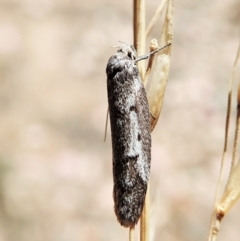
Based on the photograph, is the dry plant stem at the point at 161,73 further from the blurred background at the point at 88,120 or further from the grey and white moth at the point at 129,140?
the blurred background at the point at 88,120

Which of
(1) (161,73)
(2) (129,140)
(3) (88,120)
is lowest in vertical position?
(3) (88,120)

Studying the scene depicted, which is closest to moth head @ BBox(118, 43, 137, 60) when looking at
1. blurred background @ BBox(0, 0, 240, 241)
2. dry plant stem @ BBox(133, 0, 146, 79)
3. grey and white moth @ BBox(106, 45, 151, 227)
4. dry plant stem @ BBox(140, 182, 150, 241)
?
grey and white moth @ BBox(106, 45, 151, 227)

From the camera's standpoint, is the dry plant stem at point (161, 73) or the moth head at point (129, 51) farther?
the moth head at point (129, 51)

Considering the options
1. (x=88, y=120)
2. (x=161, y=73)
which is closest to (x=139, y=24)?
(x=161, y=73)

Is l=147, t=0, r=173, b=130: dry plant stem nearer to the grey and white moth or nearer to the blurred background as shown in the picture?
the grey and white moth

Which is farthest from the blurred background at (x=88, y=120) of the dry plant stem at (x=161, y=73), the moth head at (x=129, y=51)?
the dry plant stem at (x=161, y=73)

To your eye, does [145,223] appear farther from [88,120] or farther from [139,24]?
[88,120]
